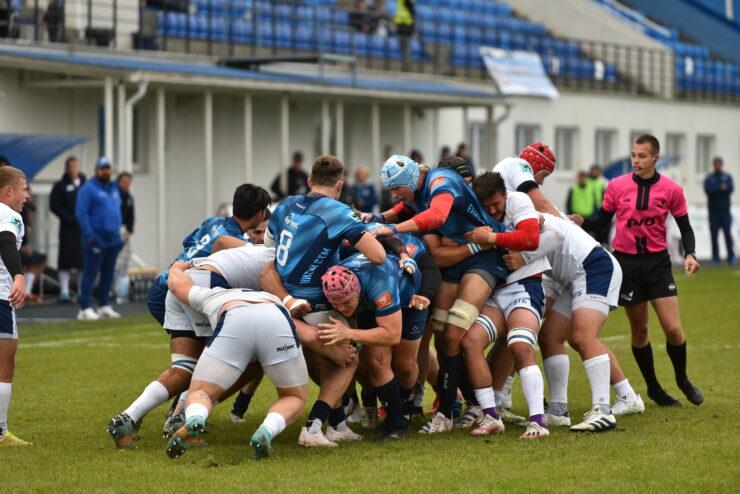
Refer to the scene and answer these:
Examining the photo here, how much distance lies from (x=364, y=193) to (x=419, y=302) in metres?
15.5

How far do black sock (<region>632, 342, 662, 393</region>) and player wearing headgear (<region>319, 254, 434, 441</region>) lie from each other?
7.00ft

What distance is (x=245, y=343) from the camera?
7270mm

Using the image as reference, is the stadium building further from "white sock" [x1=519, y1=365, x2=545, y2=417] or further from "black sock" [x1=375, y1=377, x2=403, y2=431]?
"white sock" [x1=519, y1=365, x2=545, y2=417]

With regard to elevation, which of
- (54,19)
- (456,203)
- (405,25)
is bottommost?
(456,203)

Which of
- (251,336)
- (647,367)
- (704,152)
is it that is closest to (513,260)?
(647,367)

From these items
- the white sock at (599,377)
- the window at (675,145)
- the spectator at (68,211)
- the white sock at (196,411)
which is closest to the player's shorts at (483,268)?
the white sock at (599,377)

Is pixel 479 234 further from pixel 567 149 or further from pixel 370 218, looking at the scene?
pixel 567 149

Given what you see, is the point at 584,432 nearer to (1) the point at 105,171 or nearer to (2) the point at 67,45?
(1) the point at 105,171

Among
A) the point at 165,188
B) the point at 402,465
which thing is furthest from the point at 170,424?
the point at 165,188

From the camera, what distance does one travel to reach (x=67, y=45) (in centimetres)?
2144

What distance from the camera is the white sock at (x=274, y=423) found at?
7234 millimetres

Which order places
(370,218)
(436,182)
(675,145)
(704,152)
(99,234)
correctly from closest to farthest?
(436,182)
(370,218)
(99,234)
(675,145)
(704,152)

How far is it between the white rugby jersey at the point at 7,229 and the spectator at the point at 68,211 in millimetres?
10351

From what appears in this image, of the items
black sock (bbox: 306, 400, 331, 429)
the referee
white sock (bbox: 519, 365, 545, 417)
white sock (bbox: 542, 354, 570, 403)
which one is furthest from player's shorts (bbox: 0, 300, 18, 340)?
the referee
